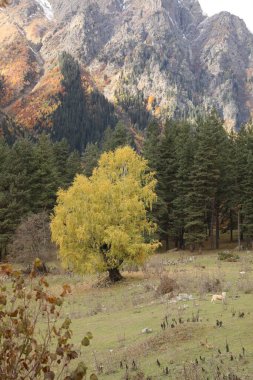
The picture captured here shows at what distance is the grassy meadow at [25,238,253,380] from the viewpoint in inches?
372

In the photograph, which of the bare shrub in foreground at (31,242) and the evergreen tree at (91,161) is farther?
the evergreen tree at (91,161)

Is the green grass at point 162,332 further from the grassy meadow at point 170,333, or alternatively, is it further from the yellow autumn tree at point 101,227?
the yellow autumn tree at point 101,227

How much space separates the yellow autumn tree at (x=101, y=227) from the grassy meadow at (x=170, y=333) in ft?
15.9

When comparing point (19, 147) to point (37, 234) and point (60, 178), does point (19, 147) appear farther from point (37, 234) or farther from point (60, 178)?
point (37, 234)

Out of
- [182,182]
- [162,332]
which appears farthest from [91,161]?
[162,332]

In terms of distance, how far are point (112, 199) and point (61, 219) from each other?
362 centimetres

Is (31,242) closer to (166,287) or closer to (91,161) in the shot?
(166,287)

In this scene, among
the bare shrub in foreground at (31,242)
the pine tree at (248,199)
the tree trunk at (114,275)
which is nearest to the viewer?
the tree trunk at (114,275)

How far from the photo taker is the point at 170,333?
12.1m

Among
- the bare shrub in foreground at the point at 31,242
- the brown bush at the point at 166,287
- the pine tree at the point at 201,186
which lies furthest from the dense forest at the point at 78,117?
the brown bush at the point at 166,287

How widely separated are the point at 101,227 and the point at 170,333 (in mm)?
16837

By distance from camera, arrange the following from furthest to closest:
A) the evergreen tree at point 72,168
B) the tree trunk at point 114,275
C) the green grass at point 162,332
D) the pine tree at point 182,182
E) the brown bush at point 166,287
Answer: the evergreen tree at point 72,168 < the pine tree at point 182,182 < the tree trunk at point 114,275 < the brown bush at point 166,287 < the green grass at point 162,332

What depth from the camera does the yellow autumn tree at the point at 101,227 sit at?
28609mm

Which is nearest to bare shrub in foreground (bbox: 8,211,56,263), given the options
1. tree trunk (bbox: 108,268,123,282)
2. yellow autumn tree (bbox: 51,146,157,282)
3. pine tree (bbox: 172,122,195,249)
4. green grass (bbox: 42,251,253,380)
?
yellow autumn tree (bbox: 51,146,157,282)
